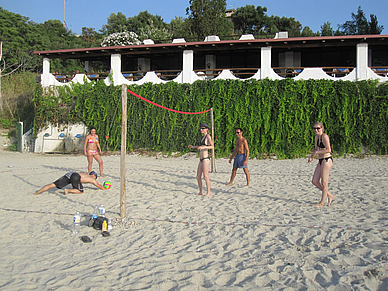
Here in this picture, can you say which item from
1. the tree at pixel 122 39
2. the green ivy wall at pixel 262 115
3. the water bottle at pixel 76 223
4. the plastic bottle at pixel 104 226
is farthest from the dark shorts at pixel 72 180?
the tree at pixel 122 39

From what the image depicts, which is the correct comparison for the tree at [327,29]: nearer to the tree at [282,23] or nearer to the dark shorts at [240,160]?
the tree at [282,23]

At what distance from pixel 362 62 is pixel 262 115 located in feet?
17.2

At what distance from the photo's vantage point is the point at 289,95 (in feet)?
46.3

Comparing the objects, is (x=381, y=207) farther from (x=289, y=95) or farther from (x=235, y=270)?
(x=289, y=95)

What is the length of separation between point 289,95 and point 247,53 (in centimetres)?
545

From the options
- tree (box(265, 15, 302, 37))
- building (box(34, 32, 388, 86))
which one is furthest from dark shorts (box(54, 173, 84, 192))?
tree (box(265, 15, 302, 37))

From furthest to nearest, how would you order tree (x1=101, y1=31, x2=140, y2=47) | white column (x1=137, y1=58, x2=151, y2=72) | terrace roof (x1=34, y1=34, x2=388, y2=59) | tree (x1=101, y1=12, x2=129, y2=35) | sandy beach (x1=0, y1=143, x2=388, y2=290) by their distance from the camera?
1. tree (x1=101, y1=12, x2=129, y2=35)
2. tree (x1=101, y1=31, x2=140, y2=47)
3. white column (x1=137, y1=58, x2=151, y2=72)
4. terrace roof (x1=34, y1=34, x2=388, y2=59)
5. sandy beach (x1=0, y1=143, x2=388, y2=290)

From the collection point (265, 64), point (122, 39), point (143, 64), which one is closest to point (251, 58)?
point (265, 64)

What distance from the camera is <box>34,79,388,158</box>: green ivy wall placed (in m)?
13.7

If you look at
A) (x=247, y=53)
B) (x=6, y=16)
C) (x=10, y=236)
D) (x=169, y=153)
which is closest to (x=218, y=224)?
(x=10, y=236)

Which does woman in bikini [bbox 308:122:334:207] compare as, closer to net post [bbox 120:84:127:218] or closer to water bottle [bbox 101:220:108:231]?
net post [bbox 120:84:127:218]

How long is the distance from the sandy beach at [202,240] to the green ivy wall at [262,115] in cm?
596

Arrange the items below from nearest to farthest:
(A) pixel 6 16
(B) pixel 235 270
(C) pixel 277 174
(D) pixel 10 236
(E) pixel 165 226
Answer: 1. (B) pixel 235 270
2. (D) pixel 10 236
3. (E) pixel 165 226
4. (C) pixel 277 174
5. (A) pixel 6 16

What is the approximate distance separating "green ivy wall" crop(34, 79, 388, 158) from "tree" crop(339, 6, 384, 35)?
1776cm
